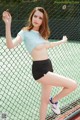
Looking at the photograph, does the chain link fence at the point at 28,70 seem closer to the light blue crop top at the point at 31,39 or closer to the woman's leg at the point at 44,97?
the woman's leg at the point at 44,97

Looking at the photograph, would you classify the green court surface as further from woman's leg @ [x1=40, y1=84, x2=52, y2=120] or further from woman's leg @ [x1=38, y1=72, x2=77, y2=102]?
woman's leg @ [x1=38, y1=72, x2=77, y2=102]

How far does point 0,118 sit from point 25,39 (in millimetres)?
798

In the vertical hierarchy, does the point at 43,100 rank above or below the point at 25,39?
below

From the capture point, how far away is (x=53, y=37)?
13047mm

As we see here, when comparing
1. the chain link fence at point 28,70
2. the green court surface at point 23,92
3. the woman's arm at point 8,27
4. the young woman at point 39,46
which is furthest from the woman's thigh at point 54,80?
the green court surface at point 23,92

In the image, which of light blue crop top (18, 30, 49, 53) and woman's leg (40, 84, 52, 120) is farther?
woman's leg (40, 84, 52, 120)

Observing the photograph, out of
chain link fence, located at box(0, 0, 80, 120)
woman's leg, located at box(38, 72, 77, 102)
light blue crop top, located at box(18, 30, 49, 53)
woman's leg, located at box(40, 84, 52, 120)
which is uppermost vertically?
light blue crop top, located at box(18, 30, 49, 53)

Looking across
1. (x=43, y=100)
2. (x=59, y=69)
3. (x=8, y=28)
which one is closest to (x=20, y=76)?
(x=59, y=69)

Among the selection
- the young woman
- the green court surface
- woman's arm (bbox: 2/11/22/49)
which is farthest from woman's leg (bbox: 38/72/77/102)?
the green court surface

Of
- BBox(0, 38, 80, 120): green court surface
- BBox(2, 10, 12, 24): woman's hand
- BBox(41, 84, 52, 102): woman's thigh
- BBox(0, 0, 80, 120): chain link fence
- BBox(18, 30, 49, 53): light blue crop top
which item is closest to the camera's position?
BBox(2, 10, 12, 24): woman's hand

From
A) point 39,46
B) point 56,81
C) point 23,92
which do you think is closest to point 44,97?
point 56,81

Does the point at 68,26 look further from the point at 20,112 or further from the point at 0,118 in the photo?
the point at 0,118

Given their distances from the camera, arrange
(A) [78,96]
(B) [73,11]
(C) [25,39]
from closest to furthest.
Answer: (C) [25,39] → (A) [78,96] → (B) [73,11]

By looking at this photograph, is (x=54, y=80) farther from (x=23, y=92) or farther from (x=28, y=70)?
(x=28, y=70)
